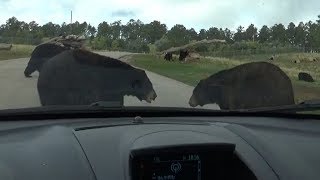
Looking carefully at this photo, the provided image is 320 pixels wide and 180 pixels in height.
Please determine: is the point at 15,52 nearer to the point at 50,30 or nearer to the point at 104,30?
the point at 50,30

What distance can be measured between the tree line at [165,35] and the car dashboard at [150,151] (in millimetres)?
493

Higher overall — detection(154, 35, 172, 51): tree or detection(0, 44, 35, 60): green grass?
detection(154, 35, 172, 51): tree

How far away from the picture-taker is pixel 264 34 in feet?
11.7

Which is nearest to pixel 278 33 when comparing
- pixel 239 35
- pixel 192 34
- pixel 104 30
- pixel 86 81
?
pixel 239 35

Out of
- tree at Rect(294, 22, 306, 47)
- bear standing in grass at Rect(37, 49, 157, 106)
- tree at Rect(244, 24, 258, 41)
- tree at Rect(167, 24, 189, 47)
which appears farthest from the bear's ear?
tree at Rect(294, 22, 306, 47)

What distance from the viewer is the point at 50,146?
8.95 feet

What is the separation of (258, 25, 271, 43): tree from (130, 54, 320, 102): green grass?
0.49ft

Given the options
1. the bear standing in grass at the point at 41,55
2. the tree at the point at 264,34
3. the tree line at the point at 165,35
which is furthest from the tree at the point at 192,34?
the bear standing in grass at the point at 41,55

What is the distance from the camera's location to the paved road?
3195mm

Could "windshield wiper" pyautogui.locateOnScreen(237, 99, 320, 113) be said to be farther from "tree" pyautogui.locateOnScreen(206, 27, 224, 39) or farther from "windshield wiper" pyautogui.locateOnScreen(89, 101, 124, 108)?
"windshield wiper" pyautogui.locateOnScreen(89, 101, 124, 108)

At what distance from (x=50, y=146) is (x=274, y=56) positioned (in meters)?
1.52

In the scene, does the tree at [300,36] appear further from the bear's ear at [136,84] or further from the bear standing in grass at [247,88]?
the bear's ear at [136,84]

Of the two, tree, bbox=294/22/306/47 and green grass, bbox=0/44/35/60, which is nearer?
green grass, bbox=0/44/35/60

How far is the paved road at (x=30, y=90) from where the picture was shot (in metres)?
3.20
